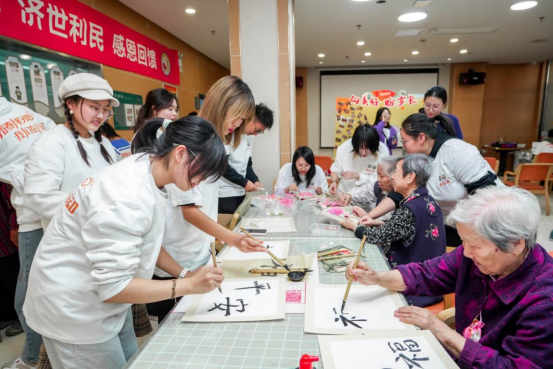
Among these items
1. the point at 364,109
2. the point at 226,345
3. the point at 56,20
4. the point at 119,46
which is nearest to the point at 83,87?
the point at 226,345

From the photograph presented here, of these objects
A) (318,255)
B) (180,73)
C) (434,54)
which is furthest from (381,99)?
(318,255)

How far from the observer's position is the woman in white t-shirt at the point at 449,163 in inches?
85.4

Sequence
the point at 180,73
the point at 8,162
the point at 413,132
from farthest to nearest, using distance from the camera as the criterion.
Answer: the point at 180,73 < the point at 413,132 < the point at 8,162

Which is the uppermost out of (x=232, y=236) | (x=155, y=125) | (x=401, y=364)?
(x=155, y=125)

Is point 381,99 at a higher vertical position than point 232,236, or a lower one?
higher

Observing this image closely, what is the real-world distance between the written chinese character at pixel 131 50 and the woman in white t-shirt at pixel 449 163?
3322 mm

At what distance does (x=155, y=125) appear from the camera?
45.8 inches

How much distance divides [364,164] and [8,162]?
265 centimetres

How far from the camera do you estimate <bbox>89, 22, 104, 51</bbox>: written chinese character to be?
3.32 metres

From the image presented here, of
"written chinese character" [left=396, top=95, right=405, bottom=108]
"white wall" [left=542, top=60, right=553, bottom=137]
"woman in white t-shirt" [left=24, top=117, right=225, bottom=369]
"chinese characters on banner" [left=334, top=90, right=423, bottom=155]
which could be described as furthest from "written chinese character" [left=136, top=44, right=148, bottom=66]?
"white wall" [left=542, top=60, right=553, bottom=137]

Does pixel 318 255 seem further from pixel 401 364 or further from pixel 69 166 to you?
pixel 69 166

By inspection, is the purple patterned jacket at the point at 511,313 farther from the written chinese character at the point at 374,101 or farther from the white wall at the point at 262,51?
the written chinese character at the point at 374,101

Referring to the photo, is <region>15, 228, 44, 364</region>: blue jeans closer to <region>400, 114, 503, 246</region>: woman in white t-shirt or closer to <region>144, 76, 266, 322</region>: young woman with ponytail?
<region>144, 76, 266, 322</region>: young woman with ponytail

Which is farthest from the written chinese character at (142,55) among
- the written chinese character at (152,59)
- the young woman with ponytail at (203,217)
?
the young woman with ponytail at (203,217)
